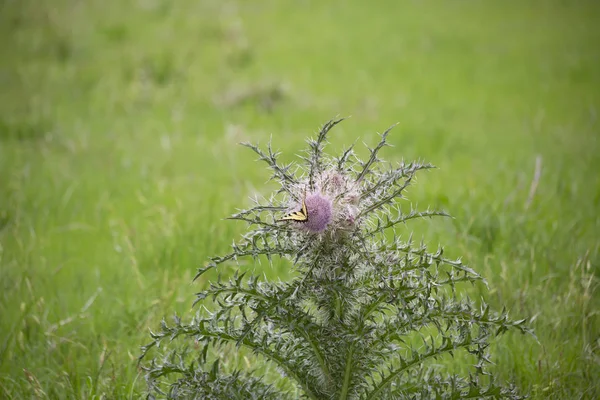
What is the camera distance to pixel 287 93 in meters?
7.57

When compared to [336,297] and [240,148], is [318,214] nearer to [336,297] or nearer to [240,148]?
[336,297]

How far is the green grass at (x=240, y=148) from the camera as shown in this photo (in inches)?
126

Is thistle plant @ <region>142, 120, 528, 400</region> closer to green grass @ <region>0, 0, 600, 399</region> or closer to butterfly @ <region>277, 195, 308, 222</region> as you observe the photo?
butterfly @ <region>277, 195, 308, 222</region>

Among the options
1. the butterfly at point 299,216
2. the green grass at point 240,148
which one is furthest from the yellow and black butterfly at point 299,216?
the green grass at point 240,148

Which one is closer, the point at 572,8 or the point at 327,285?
the point at 327,285

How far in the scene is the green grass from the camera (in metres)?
3.20

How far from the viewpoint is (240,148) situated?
6.42 metres

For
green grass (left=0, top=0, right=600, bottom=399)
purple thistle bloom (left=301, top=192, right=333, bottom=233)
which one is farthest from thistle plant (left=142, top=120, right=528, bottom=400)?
green grass (left=0, top=0, right=600, bottom=399)

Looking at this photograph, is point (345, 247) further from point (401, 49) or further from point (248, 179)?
point (401, 49)

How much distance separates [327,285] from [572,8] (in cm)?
1062

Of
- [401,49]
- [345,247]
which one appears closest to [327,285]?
[345,247]

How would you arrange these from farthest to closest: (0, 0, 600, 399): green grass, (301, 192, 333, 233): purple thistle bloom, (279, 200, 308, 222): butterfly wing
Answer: (0, 0, 600, 399): green grass, (301, 192, 333, 233): purple thistle bloom, (279, 200, 308, 222): butterfly wing

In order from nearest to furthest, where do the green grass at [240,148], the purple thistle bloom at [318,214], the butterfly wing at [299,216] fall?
the butterfly wing at [299,216] → the purple thistle bloom at [318,214] → the green grass at [240,148]

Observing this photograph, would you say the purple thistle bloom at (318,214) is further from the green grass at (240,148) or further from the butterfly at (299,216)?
the green grass at (240,148)
